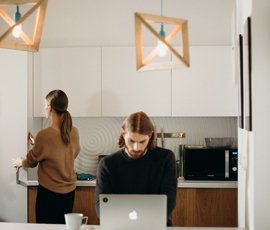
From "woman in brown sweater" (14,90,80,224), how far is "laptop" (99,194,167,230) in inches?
49.4

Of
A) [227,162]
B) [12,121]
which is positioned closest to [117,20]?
[12,121]

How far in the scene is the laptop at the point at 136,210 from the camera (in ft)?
7.64

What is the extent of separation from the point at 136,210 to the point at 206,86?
214cm

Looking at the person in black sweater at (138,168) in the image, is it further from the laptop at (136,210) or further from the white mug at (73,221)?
the laptop at (136,210)

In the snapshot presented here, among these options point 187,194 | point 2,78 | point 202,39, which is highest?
point 202,39

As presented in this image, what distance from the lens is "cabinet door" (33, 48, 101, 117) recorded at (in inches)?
172

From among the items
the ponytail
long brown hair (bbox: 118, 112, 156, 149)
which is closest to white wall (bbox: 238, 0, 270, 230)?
long brown hair (bbox: 118, 112, 156, 149)

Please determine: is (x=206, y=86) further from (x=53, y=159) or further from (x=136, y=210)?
(x=136, y=210)

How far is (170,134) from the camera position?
15.0 ft

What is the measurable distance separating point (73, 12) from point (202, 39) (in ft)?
4.04

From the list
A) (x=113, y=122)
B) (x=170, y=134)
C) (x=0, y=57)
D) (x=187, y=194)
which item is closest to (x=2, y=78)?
(x=0, y=57)

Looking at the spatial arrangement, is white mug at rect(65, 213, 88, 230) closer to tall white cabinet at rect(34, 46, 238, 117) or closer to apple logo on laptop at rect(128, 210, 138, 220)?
apple logo on laptop at rect(128, 210, 138, 220)

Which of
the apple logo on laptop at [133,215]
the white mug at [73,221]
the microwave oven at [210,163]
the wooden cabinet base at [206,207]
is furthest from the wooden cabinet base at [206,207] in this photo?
the apple logo on laptop at [133,215]

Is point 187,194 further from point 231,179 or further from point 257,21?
point 257,21
